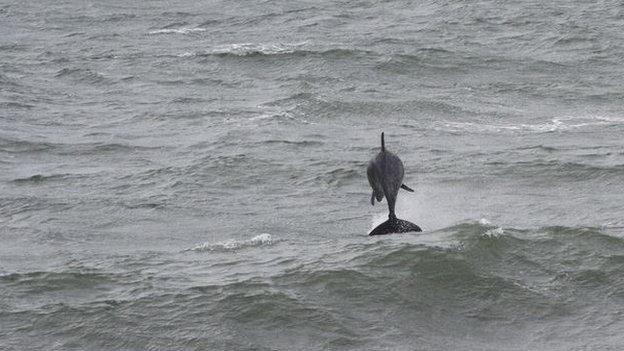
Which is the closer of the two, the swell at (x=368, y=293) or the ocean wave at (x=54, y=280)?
the swell at (x=368, y=293)

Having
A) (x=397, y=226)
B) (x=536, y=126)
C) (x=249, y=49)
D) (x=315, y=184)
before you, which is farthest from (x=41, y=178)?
(x=249, y=49)

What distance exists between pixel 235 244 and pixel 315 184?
471 centimetres

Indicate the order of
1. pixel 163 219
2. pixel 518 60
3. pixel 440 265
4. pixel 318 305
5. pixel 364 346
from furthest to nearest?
pixel 518 60 → pixel 163 219 → pixel 440 265 → pixel 318 305 → pixel 364 346

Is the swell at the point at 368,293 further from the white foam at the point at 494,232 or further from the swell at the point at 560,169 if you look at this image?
the swell at the point at 560,169

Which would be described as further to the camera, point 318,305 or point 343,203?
point 343,203

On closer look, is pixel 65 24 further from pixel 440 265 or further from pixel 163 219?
pixel 440 265

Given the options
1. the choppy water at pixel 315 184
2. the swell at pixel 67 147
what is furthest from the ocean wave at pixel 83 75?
the swell at pixel 67 147

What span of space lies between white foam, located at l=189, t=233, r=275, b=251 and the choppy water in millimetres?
64

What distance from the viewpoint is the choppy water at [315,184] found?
18844 millimetres

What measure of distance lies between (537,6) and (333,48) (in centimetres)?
1125

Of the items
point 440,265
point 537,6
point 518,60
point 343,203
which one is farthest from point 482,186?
point 537,6

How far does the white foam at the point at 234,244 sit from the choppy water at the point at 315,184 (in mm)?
64

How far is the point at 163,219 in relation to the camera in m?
24.8

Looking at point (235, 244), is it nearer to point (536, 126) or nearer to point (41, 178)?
point (41, 178)
